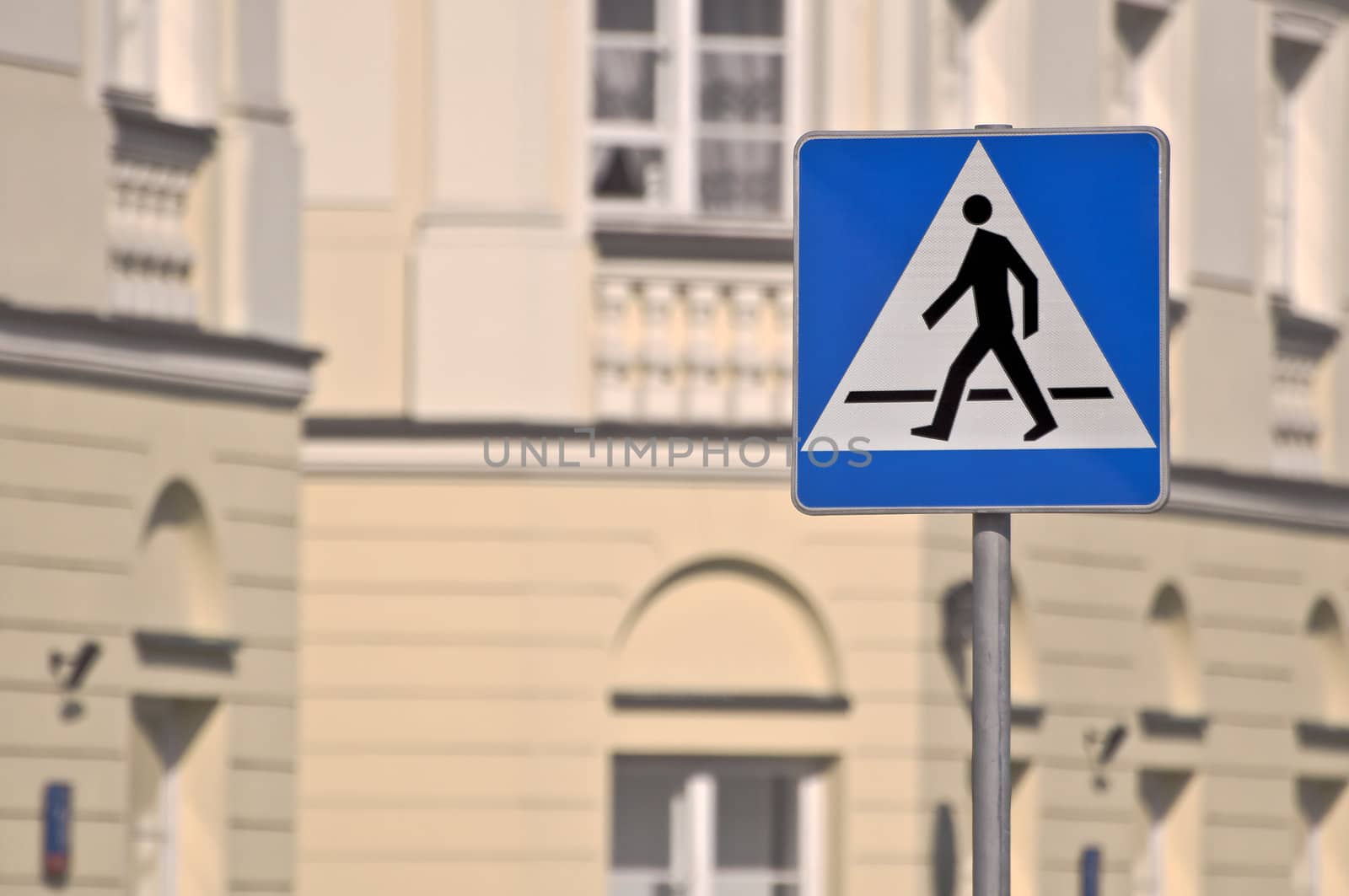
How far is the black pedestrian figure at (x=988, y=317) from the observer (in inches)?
235

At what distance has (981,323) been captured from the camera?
5988 millimetres

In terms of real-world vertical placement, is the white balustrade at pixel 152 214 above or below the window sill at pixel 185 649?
above

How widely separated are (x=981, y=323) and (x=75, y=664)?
9740 millimetres

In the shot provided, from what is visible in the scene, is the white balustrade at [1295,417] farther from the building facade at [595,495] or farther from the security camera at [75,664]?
the security camera at [75,664]

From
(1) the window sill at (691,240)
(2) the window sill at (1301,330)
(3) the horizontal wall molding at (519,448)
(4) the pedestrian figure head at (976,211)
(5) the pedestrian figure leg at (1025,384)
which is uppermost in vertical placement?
(2) the window sill at (1301,330)

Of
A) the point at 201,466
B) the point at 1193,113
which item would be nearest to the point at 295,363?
the point at 201,466

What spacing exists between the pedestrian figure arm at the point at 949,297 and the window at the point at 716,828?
45.0ft

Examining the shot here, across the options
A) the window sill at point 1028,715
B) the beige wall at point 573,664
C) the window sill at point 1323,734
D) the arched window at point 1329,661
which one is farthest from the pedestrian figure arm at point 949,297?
the arched window at point 1329,661

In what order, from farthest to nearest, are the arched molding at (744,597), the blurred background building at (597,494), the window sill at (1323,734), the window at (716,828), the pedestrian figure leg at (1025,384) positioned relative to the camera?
1. the window sill at (1323,734)
2. the window at (716,828)
3. the arched molding at (744,597)
4. the blurred background building at (597,494)
5. the pedestrian figure leg at (1025,384)

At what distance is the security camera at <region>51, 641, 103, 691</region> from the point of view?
15.0 m

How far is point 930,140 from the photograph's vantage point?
606 centimetres

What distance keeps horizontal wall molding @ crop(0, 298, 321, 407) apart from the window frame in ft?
11.3

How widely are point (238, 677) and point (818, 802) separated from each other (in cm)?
450

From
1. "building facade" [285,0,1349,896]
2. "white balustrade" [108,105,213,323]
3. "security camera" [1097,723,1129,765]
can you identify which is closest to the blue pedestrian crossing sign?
"white balustrade" [108,105,213,323]
